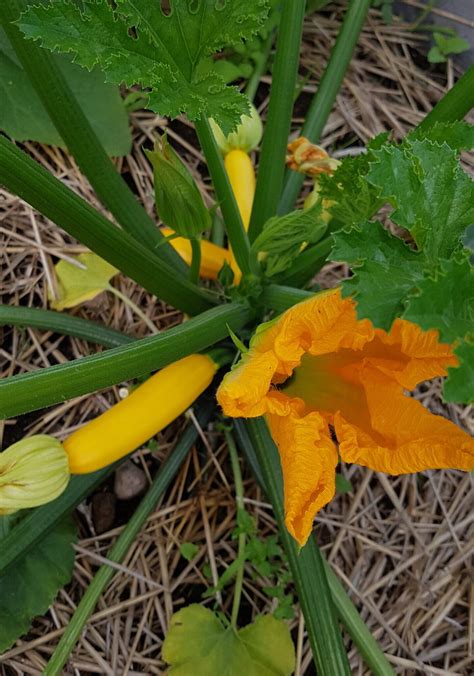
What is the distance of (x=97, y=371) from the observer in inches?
35.7

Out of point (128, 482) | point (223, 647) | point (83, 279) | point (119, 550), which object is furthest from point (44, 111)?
point (223, 647)

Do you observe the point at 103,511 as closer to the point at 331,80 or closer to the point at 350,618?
the point at 350,618

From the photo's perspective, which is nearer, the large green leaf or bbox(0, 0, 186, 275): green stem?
bbox(0, 0, 186, 275): green stem

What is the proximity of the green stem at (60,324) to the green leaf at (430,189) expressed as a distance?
75 cm

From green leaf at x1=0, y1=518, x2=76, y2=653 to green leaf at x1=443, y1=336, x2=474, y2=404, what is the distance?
88cm

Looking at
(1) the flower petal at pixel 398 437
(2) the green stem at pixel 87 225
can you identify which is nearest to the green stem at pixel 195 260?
(2) the green stem at pixel 87 225

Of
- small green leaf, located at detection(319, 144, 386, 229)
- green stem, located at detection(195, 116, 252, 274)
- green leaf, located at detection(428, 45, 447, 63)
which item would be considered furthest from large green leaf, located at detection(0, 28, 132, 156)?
green leaf, located at detection(428, 45, 447, 63)

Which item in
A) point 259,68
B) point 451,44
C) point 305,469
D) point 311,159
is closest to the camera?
point 305,469

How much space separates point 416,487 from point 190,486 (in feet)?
1.66

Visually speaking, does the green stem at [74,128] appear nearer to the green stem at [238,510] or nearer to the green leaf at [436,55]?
the green stem at [238,510]

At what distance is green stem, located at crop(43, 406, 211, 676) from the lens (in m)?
1.30

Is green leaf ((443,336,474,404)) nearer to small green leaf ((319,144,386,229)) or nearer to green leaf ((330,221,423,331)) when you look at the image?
green leaf ((330,221,423,331))

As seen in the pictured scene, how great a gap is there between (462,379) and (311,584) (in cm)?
55

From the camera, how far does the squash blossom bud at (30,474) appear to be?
110 cm
